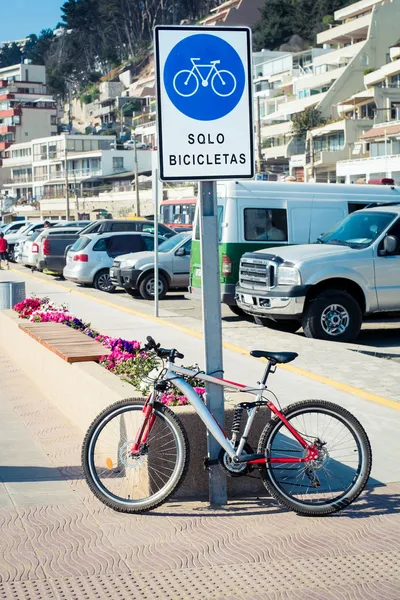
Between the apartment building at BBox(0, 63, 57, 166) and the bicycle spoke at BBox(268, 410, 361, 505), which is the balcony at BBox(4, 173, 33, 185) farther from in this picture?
the bicycle spoke at BBox(268, 410, 361, 505)

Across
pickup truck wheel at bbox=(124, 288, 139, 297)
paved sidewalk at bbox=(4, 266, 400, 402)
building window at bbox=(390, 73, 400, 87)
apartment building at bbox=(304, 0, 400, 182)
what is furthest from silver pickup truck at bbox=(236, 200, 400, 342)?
building window at bbox=(390, 73, 400, 87)

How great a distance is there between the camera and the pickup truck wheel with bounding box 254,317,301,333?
15359 millimetres

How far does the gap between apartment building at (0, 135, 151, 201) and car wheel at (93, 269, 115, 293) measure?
84176 mm

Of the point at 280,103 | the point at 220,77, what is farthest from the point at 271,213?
the point at 280,103

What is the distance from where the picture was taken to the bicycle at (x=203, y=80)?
5.92 m

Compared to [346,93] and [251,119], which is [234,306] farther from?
[346,93]

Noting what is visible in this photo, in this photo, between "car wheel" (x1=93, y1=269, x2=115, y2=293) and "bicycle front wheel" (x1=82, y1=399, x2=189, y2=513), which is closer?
"bicycle front wheel" (x1=82, y1=399, x2=189, y2=513)

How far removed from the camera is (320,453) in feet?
19.3

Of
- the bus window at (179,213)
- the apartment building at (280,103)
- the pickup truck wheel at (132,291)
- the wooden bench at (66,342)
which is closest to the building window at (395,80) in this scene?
the apartment building at (280,103)

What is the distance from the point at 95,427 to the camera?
5.91m

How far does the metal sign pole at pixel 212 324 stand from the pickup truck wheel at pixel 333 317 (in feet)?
26.2

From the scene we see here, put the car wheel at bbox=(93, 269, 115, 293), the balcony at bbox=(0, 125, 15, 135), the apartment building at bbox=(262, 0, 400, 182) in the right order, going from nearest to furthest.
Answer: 1. the car wheel at bbox=(93, 269, 115, 293)
2. the apartment building at bbox=(262, 0, 400, 182)
3. the balcony at bbox=(0, 125, 15, 135)

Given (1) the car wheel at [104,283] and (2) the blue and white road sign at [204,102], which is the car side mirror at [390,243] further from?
(1) the car wheel at [104,283]

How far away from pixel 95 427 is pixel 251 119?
212cm
